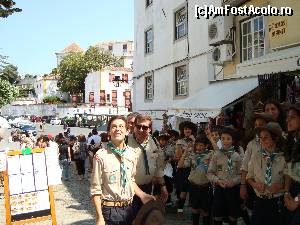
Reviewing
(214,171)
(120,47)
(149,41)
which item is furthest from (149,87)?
(120,47)

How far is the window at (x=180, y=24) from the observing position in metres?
17.3

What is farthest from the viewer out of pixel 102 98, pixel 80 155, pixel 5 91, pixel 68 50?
pixel 68 50

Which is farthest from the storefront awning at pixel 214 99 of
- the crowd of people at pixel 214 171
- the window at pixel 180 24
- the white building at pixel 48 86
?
the white building at pixel 48 86

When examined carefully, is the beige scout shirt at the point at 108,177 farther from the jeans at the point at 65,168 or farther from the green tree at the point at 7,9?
the jeans at the point at 65,168

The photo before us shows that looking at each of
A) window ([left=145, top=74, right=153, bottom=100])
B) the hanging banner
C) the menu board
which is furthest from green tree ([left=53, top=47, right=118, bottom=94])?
the menu board

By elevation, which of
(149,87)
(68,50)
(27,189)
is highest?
(68,50)

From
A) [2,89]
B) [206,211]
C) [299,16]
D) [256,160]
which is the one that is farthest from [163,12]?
[256,160]

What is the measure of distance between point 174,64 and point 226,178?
41.2 feet

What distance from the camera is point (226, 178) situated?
581cm

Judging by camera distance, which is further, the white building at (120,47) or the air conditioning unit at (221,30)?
the white building at (120,47)

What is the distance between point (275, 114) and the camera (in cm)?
576

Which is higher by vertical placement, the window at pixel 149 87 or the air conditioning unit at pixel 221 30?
the air conditioning unit at pixel 221 30

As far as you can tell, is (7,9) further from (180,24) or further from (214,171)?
(180,24)

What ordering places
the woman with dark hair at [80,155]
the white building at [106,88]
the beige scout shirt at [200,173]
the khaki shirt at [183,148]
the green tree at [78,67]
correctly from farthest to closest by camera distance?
the green tree at [78,67], the white building at [106,88], the woman with dark hair at [80,155], the khaki shirt at [183,148], the beige scout shirt at [200,173]
